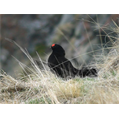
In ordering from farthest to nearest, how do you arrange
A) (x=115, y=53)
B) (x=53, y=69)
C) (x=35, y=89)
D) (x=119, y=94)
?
(x=53, y=69)
(x=115, y=53)
(x=35, y=89)
(x=119, y=94)

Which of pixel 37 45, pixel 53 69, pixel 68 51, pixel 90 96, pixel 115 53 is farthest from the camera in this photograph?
pixel 37 45

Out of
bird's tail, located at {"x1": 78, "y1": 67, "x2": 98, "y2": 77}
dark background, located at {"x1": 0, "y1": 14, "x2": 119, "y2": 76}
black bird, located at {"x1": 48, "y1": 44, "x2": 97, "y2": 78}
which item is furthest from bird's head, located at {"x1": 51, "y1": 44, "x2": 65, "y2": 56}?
dark background, located at {"x1": 0, "y1": 14, "x2": 119, "y2": 76}

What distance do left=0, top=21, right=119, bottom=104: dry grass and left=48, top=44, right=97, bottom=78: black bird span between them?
286mm

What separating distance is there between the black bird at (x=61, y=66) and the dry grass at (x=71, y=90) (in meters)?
0.29

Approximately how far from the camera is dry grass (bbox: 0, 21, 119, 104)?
237 cm

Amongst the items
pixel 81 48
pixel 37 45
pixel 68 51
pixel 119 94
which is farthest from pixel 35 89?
pixel 37 45

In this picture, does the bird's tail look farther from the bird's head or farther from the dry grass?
the bird's head

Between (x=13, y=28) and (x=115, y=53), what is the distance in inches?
315

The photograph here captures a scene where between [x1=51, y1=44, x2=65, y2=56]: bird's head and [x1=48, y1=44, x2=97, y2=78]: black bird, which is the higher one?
[x1=51, y1=44, x2=65, y2=56]: bird's head

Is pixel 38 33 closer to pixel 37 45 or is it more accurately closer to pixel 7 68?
pixel 37 45

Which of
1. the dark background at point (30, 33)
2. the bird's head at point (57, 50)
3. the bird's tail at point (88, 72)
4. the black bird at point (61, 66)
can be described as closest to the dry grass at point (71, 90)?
the bird's tail at point (88, 72)

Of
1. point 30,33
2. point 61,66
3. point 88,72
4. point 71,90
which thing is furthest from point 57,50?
point 30,33

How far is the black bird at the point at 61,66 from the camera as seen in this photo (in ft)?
11.5

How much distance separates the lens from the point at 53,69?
386 cm
